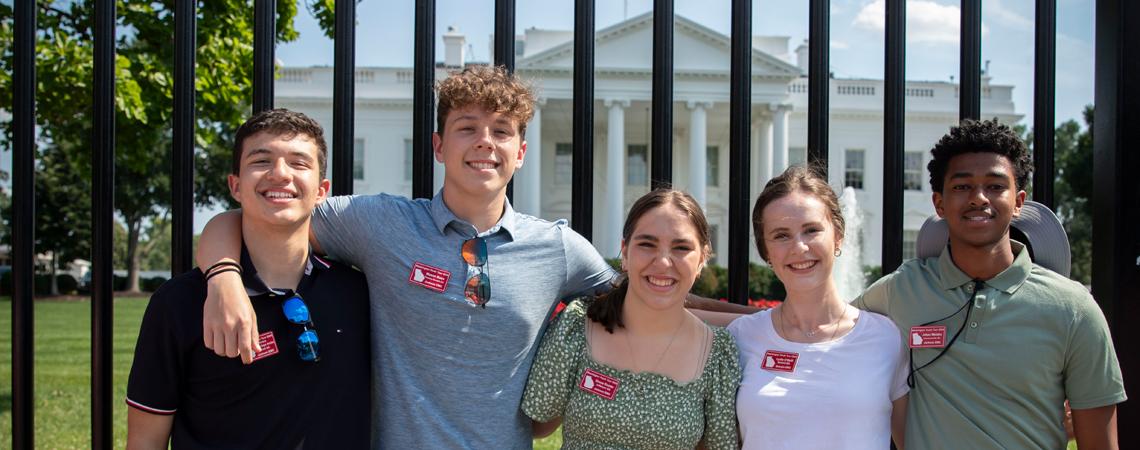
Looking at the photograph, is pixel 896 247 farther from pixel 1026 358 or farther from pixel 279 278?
pixel 279 278

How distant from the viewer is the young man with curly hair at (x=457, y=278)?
2.42m

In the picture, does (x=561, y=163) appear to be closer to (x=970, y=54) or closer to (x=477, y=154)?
(x=970, y=54)

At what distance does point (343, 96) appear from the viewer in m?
2.78

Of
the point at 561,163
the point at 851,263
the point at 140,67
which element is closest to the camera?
the point at 140,67

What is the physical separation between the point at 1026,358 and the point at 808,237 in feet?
2.35

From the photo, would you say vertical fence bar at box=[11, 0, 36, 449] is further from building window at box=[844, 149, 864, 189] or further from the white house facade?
building window at box=[844, 149, 864, 189]

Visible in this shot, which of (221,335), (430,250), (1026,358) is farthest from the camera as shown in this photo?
(430,250)

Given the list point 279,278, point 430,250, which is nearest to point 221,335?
point 279,278

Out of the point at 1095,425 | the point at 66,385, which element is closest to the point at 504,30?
the point at 1095,425

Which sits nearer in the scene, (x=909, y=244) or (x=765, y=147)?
(x=909, y=244)

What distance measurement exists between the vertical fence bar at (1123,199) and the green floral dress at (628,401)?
4.80 ft

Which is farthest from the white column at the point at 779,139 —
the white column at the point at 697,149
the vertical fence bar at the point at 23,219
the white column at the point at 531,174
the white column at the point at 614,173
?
the vertical fence bar at the point at 23,219

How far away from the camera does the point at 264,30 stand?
2.78m

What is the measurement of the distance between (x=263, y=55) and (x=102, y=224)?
834 millimetres
